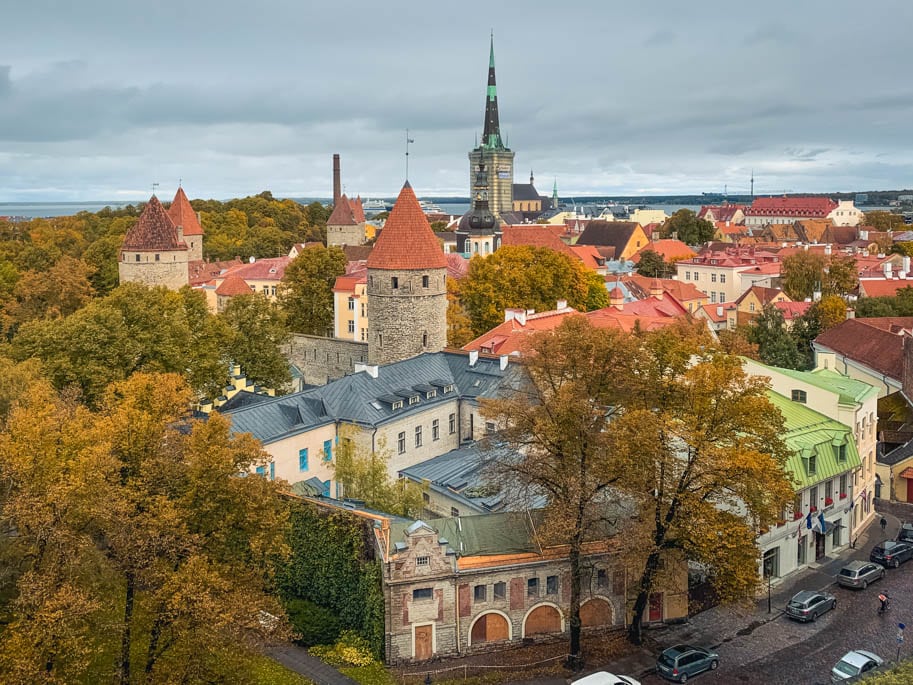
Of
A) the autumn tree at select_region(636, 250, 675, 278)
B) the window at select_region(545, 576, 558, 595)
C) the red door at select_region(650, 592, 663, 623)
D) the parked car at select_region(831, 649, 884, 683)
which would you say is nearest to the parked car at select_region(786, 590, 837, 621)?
the parked car at select_region(831, 649, 884, 683)

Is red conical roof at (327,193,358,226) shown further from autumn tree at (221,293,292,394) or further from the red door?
the red door

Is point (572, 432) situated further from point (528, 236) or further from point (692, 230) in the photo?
→ point (692, 230)

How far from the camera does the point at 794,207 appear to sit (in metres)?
185

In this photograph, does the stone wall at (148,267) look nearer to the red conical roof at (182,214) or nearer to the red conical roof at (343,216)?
the red conical roof at (182,214)

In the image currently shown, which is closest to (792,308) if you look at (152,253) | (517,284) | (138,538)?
(517,284)

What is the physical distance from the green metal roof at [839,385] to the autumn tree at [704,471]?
1061 centimetres

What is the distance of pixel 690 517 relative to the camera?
2509cm

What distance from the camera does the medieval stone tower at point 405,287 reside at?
150 feet

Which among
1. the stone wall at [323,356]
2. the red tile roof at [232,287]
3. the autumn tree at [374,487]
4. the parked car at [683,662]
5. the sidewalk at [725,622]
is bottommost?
the sidewalk at [725,622]

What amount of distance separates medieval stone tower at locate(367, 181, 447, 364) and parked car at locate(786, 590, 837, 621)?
23275 mm

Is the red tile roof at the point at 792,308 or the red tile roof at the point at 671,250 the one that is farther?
the red tile roof at the point at 671,250

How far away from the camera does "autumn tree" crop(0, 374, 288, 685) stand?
19.4 m

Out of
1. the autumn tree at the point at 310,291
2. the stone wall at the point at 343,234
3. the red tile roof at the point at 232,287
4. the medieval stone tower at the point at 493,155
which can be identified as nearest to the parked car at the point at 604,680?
the autumn tree at the point at 310,291

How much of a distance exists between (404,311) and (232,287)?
3065cm
